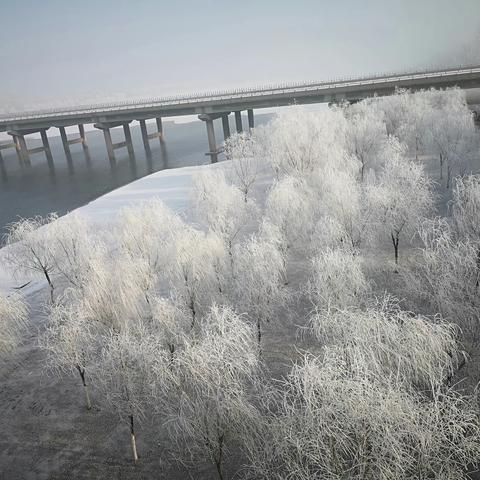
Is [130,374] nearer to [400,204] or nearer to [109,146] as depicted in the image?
[400,204]

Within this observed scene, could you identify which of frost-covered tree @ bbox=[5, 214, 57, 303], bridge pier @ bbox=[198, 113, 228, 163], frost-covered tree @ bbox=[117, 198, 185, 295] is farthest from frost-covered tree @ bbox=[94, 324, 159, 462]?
bridge pier @ bbox=[198, 113, 228, 163]

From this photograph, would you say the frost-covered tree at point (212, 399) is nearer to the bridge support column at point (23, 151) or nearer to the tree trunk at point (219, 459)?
the tree trunk at point (219, 459)

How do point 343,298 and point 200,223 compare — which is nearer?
point 343,298

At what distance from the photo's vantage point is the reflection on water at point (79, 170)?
58.0 meters

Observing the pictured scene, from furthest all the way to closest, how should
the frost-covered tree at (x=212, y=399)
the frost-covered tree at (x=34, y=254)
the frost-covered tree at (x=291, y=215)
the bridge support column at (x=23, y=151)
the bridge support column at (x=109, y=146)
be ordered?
the bridge support column at (x=23, y=151)
the bridge support column at (x=109, y=146)
the frost-covered tree at (x=291, y=215)
the frost-covered tree at (x=34, y=254)
the frost-covered tree at (x=212, y=399)

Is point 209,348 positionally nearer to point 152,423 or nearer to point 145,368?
point 145,368

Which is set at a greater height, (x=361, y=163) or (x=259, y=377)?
(x=361, y=163)

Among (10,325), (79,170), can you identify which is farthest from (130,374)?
(79,170)

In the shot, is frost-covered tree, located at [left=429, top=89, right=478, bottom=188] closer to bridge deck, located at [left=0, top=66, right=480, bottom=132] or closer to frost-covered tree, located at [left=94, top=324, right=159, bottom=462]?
bridge deck, located at [left=0, top=66, right=480, bottom=132]

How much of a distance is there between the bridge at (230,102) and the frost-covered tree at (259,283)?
1852 inches

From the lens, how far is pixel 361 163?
40.0 meters

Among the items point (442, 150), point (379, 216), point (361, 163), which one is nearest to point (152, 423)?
point (379, 216)

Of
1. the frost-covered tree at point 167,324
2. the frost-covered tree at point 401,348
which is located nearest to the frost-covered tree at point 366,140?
the frost-covered tree at point 167,324

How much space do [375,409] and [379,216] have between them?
18.2 m
